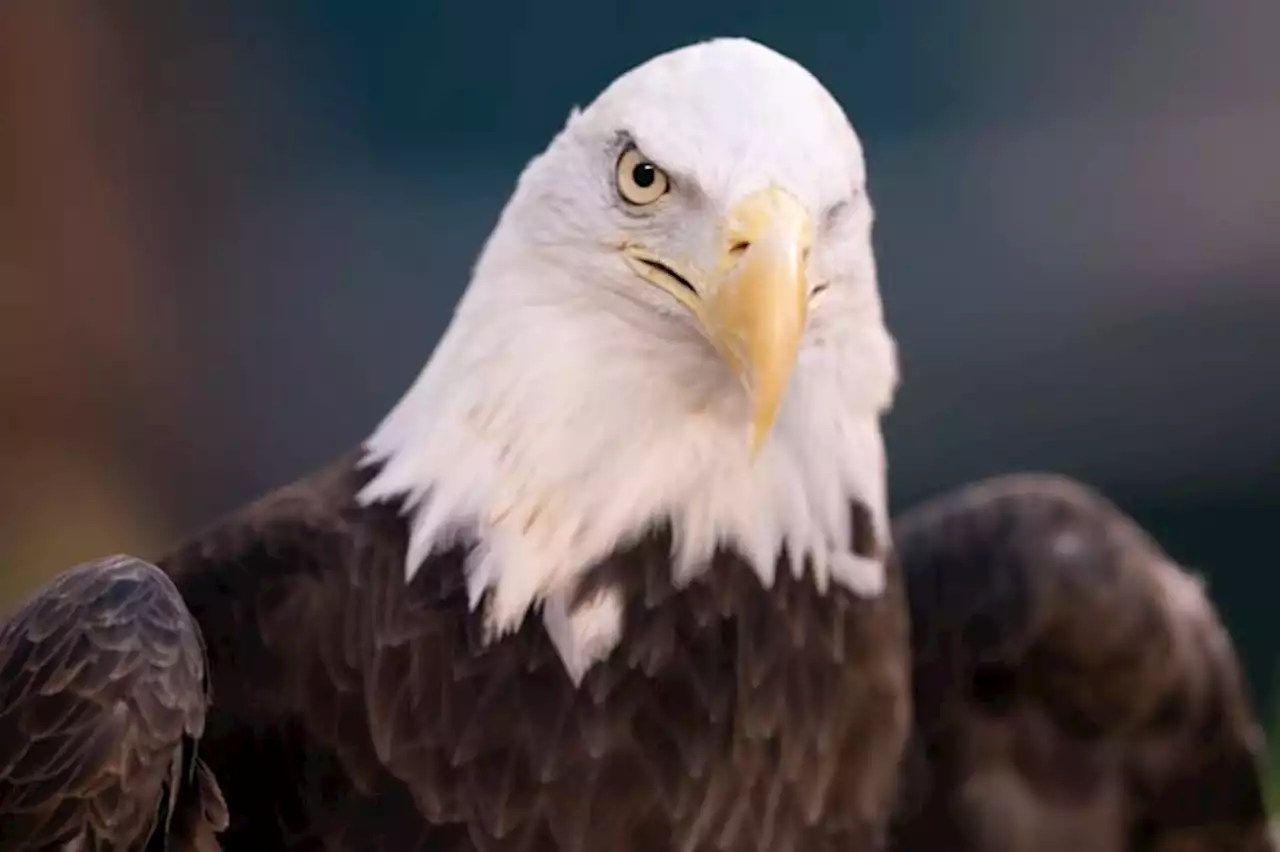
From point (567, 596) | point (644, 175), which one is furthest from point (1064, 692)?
point (644, 175)

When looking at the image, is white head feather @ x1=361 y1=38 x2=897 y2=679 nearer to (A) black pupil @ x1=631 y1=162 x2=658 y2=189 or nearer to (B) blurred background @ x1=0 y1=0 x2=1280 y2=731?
(A) black pupil @ x1=631 y1=162 x2=658 y2=189

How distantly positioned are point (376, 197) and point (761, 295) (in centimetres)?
78

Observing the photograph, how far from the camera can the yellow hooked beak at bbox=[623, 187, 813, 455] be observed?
0.77 meters

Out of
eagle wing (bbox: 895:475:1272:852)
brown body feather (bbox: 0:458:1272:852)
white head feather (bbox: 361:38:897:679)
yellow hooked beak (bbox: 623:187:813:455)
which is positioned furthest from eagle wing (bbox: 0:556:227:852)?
eagle wing (bbox: 895:475:1272:852)

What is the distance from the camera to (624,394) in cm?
90

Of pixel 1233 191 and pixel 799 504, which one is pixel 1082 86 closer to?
pixel 1233 191

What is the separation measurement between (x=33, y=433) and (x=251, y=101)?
0.36 metres

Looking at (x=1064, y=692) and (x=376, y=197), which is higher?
(x=376, y=197)

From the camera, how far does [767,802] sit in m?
0.95

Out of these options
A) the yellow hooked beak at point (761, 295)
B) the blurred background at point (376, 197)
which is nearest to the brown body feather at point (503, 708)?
the yellow hooked beak at point (761, 295)

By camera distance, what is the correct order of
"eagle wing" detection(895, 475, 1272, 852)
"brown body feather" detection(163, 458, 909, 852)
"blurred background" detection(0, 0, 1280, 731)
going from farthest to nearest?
"blurred background" detection(0, 0, 1280, 731), "eagle wing" detection(895, 475, 1272, 852), "brown body feather" detection(163, 458, 909, 852)

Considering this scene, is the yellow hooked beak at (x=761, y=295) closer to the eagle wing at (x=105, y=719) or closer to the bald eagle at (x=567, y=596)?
the bald eagle at (x=567, y=596)

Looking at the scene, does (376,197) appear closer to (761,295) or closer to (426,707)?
(426,707)

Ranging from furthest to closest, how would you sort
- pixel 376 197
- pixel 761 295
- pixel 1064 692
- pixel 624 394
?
pixel 376 197
pixel 1064 692
pixel 624 394
pixel 761 295
